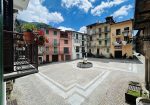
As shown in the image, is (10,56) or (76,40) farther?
(76,40)

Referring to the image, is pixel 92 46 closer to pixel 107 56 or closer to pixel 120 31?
pixel 107 56

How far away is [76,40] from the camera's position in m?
39.2

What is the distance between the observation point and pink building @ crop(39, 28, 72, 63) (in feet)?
100

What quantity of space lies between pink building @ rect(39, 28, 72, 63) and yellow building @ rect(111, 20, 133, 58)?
1331 centimetres

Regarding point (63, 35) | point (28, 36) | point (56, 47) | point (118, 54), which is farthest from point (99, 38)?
point (28, 36)

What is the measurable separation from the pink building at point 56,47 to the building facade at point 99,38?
9.52m

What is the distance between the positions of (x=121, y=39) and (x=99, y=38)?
7.96 m

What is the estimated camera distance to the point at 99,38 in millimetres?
40000

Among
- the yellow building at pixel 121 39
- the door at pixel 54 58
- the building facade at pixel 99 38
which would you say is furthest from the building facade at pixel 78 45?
the yellow building at pixel 121 39

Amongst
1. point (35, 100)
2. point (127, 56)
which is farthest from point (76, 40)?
point (35, 100)

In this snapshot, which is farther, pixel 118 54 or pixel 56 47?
pixel 118 54

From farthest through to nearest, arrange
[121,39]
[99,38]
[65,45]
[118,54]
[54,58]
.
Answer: [99,38], [65,45], [118,54], [121,39], [54,58]

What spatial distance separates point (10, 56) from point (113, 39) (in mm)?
35189

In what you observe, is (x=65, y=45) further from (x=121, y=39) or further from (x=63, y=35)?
(x=121, y=39)
